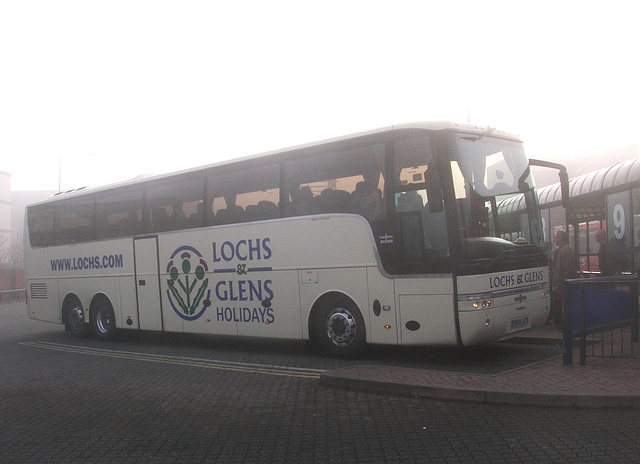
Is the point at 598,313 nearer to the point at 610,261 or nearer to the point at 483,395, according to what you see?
the point at 483,395

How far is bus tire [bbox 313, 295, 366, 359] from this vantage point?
A: 10156 millimetres

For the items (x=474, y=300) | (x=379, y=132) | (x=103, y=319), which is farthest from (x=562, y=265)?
(x=103, y=319)

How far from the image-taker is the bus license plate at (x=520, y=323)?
948 centimetres

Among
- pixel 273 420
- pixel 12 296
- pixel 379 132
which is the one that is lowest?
pixel 12 296

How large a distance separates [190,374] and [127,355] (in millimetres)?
3160

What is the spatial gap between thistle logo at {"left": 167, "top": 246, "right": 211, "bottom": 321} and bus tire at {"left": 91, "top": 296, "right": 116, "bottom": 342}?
2467mm

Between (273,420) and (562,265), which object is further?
(562,265)

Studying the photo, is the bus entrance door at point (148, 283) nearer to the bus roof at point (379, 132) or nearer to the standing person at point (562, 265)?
the bus roof at point (379, 132)

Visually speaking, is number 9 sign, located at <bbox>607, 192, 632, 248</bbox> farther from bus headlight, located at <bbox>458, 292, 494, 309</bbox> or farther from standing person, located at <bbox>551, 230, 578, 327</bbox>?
bus headlight, located at <bbox>458, 292, 494, 309</bbox>

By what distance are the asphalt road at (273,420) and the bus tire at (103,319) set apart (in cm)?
403

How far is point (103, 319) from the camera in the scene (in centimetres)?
1555

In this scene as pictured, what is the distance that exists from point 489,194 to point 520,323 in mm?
1957

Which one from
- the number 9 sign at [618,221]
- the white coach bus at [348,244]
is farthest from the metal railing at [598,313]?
the number 9 sign at [618,221]

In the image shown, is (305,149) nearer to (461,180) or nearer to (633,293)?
(461,180)
